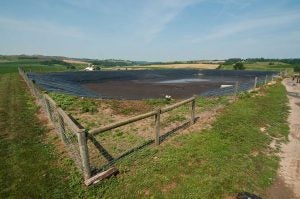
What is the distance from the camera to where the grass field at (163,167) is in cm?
545

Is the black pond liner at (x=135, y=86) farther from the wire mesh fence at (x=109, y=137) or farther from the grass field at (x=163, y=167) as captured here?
the grass field at (x=163, y=167)

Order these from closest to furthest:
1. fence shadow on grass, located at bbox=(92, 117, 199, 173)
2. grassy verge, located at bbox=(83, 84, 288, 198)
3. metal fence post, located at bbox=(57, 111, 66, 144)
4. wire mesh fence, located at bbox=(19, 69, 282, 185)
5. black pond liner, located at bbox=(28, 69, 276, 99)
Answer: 1. grassy verge, located at bbox=(83, 84, 288, 198)
2. wire mesh fence, located at bbox=(19, 69, 282, 185)
3. fence shadow on grass, located at bbox=(92, 117, 199, 173)
4. metal fence post, located at bbox=(57, 111, 66, 144)
5. black pond liner, located at bbox=(28, 69, 276, 99)

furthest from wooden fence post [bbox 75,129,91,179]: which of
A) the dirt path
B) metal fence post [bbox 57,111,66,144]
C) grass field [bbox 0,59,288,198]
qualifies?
the dirt path

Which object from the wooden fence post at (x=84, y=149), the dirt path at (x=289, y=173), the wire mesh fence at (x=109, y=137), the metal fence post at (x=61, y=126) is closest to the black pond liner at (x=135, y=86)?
the wire mesh fence at (x=109, y=137)

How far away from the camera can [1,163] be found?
22.4 ft

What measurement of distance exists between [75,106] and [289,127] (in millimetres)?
13238

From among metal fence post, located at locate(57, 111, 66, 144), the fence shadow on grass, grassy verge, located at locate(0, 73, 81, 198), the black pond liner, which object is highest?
metal fence post, located at locate(57, 111, 66, 144)

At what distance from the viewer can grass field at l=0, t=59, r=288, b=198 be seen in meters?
5.45

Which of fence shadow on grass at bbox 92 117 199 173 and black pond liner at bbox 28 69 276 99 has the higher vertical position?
fence shadow on grass at bbox 92 117 199 173

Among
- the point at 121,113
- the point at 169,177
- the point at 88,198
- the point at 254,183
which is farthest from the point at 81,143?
the point at 121,113

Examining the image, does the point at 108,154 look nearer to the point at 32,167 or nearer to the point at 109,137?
the point at 109,137

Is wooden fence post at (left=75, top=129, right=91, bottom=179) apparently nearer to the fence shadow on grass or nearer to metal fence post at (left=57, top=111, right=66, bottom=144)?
the fence shadow on grass

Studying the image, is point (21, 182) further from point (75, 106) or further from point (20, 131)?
point (75, 106)

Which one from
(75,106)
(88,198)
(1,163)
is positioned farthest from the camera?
(75,106)
